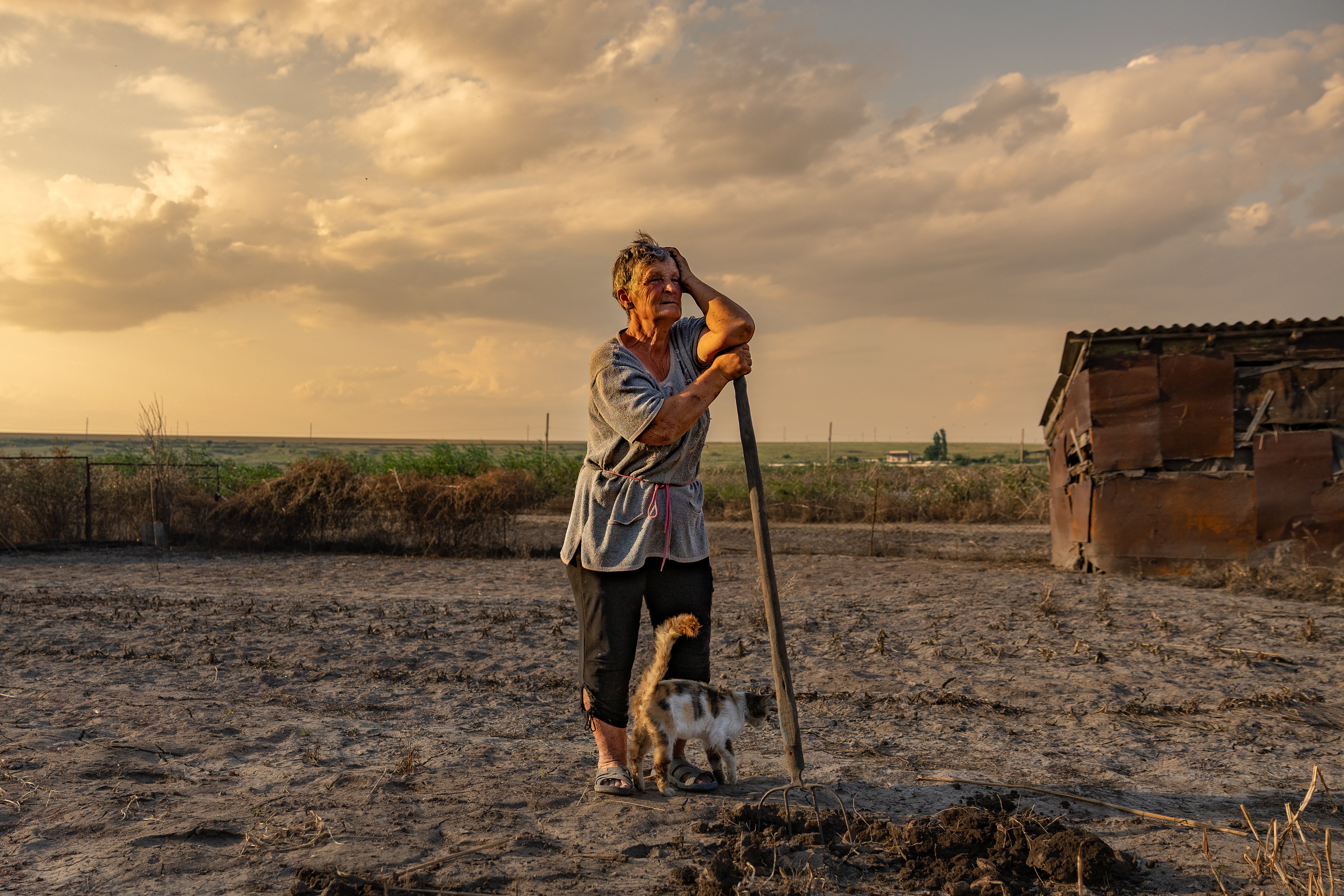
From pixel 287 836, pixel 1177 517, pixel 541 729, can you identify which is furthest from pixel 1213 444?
pixel 287 836

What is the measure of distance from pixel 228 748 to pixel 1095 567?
34.5 feet

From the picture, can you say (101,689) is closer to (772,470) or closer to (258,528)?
(258,528)

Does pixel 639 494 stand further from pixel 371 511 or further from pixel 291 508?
pixel 291 508

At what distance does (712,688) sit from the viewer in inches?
133

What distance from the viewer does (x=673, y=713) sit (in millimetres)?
3236

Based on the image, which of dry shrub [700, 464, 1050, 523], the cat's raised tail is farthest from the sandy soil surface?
dry shrub [700, 464, 1050, 523]

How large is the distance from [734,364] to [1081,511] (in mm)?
10210

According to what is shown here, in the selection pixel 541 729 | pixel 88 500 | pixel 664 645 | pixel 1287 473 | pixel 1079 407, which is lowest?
pixel 541 729

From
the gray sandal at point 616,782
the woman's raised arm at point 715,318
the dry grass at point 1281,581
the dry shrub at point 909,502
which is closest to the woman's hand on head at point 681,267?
the woman's raised arm at point 715,318

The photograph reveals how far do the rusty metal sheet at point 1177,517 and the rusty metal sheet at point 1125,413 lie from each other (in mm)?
254

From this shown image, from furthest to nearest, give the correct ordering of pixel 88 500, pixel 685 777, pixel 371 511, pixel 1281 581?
pixel 88 500 < pixel 371 511 < pixel 1281 581 < pixel 685 777

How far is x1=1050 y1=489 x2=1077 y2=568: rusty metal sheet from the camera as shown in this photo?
12.3 meters

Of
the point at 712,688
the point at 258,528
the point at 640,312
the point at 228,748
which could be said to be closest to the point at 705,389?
the point at 640,312

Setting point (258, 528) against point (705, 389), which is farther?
point (258, 528)
